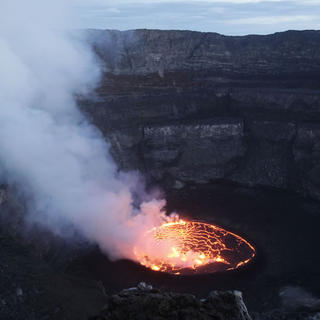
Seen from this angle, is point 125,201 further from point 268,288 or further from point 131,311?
point 131,311

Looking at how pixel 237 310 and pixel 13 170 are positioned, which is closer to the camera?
pixel 237 310

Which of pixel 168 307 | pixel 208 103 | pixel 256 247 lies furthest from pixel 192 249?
pixel 208 103

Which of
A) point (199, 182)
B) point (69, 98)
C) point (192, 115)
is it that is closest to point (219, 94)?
point (192, 115)

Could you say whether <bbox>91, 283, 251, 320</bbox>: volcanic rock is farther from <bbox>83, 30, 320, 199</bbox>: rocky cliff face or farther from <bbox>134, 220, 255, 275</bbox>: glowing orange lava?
<bbox>83, 30, 320, 199</bbox>: rocky cliff face

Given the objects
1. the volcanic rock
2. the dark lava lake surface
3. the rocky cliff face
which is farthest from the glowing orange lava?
the volcanic rock

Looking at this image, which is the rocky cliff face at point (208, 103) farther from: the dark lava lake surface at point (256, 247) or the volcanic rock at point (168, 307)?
→ the volcanic rock at point (168, 307)

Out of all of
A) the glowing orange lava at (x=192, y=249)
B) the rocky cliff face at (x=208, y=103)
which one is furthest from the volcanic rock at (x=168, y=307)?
the rocky cliff face at (x=208, y=103)
